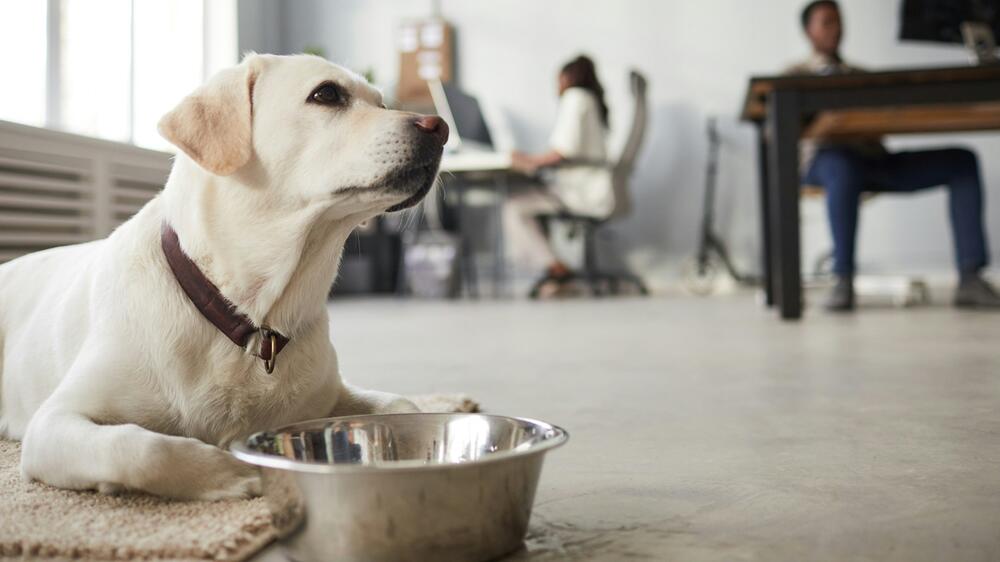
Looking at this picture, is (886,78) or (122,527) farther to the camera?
(886,78)

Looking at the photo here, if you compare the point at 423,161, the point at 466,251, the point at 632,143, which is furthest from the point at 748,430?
the point at 466,251

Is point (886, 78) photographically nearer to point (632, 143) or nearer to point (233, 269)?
point (233, 269)

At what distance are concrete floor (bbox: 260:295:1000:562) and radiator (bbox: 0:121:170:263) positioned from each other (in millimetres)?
1184

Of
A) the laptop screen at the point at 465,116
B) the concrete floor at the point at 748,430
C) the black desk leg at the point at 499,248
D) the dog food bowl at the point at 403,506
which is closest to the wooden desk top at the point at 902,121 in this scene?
the concrete floor at the point at 748,430

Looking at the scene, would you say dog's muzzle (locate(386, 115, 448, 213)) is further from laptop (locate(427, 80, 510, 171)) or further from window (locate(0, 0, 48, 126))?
laptop (locate(427, 80, 510, 171))

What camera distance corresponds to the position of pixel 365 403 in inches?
49.3

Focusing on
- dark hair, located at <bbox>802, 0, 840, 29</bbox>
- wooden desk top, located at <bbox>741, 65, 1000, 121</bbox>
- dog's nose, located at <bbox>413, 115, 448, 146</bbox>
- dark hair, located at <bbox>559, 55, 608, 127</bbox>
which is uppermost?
dark hair, located at <bbox>559, 55, 608, 127</bbox>

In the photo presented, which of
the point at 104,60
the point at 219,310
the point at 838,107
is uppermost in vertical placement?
the point at 104,60

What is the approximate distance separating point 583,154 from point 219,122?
4.61m

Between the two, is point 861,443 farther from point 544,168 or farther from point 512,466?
point 544,168

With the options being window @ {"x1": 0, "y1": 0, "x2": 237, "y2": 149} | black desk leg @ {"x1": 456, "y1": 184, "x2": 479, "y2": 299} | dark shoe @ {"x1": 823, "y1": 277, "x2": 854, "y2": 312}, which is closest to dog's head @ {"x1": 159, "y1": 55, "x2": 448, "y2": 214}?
window @ {"x1": 0, "y1": 0, "x2": 237, "y2": 149}

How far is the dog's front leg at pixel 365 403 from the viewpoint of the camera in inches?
48.6

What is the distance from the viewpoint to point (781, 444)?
1169 millimetres

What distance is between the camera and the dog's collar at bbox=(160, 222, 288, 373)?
104cm
